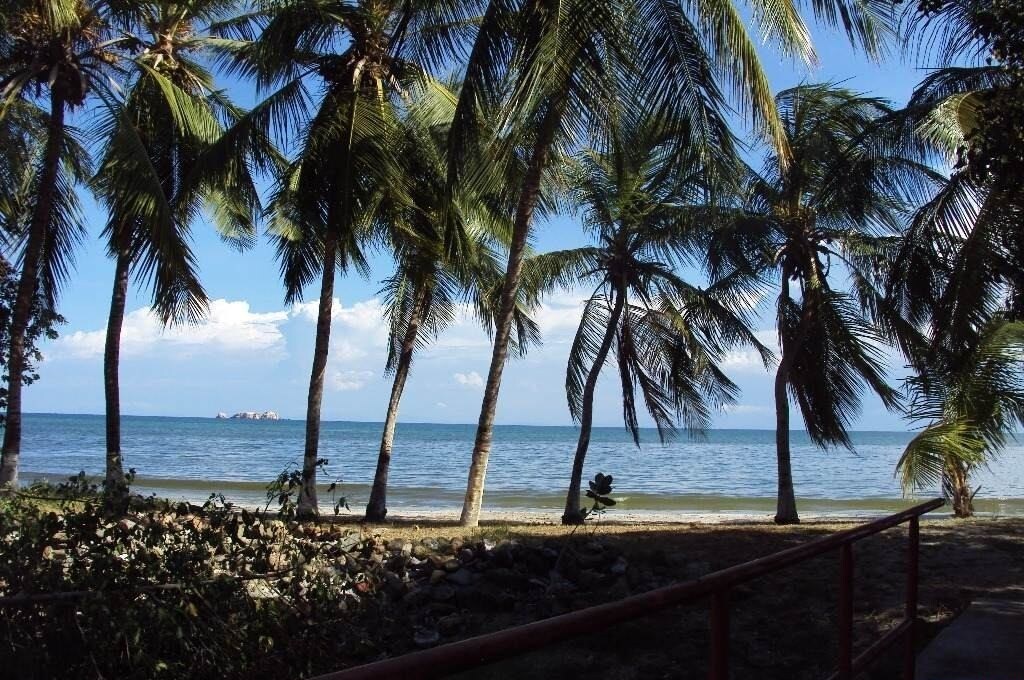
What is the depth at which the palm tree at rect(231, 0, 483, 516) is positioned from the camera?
13.1m

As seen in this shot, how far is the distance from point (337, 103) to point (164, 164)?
3445 millimetres

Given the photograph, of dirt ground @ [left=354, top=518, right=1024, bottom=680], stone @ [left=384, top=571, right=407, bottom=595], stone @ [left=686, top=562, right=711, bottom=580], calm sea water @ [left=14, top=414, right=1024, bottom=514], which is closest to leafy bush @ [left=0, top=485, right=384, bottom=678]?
dirt ground @ [left=354, top=518, right=1024, bottom=680]

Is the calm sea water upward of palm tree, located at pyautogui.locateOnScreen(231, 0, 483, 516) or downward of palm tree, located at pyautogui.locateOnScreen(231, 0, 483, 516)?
downward

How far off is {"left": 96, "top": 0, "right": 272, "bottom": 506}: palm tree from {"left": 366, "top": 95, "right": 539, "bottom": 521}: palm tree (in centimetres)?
236

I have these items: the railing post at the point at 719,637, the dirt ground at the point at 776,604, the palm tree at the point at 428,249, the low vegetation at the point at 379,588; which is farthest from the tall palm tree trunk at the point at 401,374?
the railing post at the point at 719,637

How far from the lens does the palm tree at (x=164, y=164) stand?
1173cm

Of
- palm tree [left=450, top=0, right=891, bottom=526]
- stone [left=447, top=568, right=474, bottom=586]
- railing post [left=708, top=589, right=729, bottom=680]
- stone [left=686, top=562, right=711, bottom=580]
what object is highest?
palm tree [left=450, top=0, right=891, bottom=526]

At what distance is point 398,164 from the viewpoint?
13.6m

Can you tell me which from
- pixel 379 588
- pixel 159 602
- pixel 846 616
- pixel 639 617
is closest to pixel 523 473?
pixel 379 588

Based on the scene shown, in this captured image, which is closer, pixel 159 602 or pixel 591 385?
pixel 159 602

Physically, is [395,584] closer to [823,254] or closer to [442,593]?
[442,593]

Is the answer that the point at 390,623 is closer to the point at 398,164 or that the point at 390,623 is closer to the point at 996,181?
the point at 996,181

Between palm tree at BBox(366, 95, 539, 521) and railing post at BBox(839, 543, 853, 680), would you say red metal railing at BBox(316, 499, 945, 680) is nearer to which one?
railing post at BBox(839, 543, 853, 680)

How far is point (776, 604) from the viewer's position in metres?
8.66
